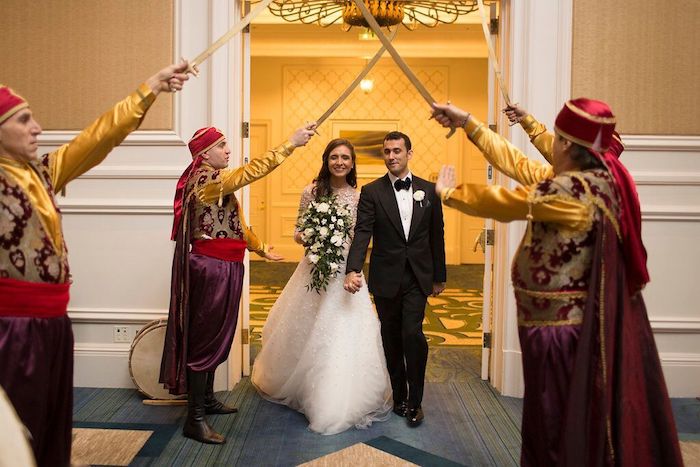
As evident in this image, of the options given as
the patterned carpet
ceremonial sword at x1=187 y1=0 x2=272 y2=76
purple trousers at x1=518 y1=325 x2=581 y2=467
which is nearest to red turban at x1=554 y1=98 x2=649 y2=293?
purple trousers at x1=518 y1=325 x2=581 y2=467

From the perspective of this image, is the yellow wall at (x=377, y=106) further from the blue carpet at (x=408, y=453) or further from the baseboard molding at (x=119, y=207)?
the blue carpet at (x=408, y=453)

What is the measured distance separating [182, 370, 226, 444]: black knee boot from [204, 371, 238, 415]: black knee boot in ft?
1.36

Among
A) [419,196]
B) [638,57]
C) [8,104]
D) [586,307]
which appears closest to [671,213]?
[638,57]

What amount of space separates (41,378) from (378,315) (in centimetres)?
246

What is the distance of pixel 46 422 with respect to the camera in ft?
8.94

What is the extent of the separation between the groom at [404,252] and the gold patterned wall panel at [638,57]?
1.45 meters

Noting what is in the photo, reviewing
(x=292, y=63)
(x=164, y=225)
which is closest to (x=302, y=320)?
(x=164, y=225)

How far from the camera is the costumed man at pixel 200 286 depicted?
414 centimetres

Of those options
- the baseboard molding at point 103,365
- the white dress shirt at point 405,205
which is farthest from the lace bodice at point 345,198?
the baseboard molding at point 103,365

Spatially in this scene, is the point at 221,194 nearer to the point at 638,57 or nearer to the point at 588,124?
the point at 588,124

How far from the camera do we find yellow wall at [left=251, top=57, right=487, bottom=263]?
12961 mm

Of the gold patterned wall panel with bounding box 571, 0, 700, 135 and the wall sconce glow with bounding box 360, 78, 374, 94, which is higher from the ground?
the wall sconce glow with bounding box 360, 78, 374, 94

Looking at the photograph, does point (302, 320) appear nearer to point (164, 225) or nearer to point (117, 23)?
point (164, 225)

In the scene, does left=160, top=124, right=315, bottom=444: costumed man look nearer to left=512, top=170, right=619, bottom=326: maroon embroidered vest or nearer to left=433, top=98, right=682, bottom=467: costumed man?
left=433, top=98, right=682, bottom=467: costumed man
